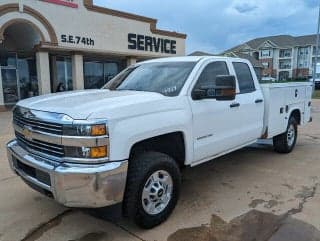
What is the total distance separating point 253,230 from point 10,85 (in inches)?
698

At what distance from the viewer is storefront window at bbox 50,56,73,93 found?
2059 cm

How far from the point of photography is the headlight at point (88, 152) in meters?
3.09

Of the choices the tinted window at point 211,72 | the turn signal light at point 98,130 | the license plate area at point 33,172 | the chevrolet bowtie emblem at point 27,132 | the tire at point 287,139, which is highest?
the tinted window at point 211,72

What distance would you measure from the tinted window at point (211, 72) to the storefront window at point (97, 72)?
17.6m

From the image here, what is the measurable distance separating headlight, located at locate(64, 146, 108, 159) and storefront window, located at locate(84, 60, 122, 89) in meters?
19.0

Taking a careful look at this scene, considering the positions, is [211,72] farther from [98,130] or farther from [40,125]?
[40,125]

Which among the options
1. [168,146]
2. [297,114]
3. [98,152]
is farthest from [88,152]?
[297,114]

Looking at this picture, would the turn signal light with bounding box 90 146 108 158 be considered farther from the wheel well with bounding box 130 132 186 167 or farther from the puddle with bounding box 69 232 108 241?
the puddle with bounding box 69 232 108 241

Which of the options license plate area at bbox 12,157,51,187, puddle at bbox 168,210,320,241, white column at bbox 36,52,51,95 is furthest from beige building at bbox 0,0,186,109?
puddle at bbox 168,210,320,241

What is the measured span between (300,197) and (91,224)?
2851 millimetres

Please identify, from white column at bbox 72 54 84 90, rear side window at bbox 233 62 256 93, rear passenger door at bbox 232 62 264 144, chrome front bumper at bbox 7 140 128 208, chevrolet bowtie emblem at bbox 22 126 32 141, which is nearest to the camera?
chrome front bumper at bbox 7 140 128 208

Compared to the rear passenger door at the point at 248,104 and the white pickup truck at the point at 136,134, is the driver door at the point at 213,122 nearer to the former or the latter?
the white pickup truck at the point at 136,134

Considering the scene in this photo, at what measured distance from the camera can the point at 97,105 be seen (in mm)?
3324

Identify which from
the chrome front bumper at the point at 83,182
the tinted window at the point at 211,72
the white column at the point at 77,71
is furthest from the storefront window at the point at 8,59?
the chrome front bumper at the point at 83,182
